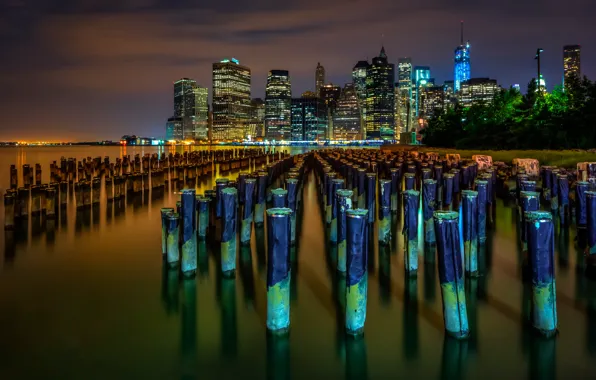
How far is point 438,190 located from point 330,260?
6.67 m

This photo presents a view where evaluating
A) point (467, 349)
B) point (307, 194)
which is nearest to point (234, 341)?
point (467, 349)

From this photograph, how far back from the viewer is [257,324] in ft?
18.2

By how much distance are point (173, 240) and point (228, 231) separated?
1150 millimetres

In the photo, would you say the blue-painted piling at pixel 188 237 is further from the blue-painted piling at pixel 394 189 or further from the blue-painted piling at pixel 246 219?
the blue-painted piling at pixel 394 189

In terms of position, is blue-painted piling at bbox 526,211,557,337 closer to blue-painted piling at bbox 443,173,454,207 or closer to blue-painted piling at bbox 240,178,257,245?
blue-painted piling at bbox 240,178,257,245

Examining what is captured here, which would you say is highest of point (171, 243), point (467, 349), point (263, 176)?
point (263, 176)

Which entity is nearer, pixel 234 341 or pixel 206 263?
pixel 234 341

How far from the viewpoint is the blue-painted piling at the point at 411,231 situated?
285 inches

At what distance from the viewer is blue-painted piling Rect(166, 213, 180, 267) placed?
750cm

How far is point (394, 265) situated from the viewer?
788 centimetres

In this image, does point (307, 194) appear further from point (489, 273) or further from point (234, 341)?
point (234, 341)

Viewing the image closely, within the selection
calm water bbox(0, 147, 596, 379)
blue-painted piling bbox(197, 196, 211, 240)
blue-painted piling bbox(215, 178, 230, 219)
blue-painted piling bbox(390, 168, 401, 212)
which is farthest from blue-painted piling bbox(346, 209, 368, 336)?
blue-painted piling bbox(390, 168, 401, 212)

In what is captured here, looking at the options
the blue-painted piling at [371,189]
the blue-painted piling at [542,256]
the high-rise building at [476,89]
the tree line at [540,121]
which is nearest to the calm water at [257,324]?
the blue-painted piling at [542,256]

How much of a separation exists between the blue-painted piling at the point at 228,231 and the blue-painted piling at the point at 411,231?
2.72 m
